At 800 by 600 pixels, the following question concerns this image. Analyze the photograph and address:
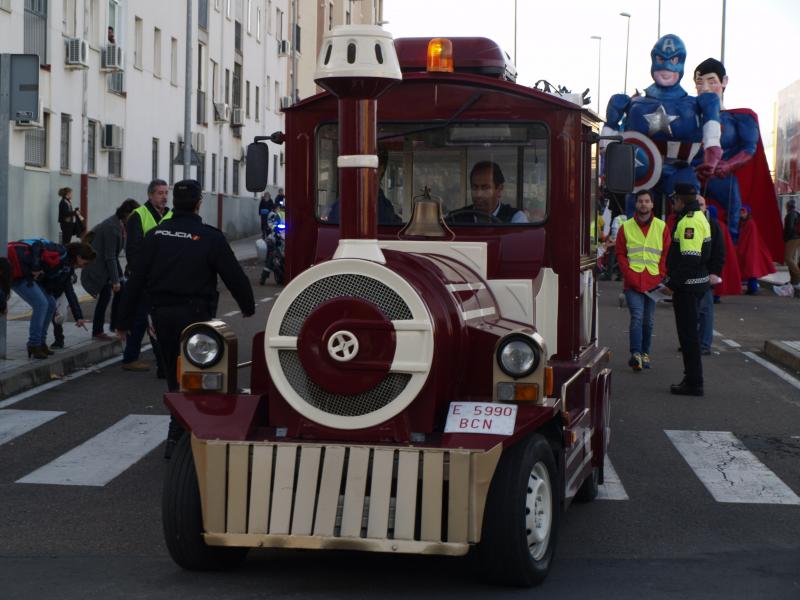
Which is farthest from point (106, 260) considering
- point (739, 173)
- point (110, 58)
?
point (110, 58)

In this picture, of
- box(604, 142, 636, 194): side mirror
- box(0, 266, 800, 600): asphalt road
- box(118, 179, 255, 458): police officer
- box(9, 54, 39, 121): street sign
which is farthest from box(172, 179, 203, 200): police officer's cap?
box(9, 54, 39, 121): street sign

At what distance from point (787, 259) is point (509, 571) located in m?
24.6

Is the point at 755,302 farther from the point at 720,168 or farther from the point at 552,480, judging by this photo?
the point at 552,480

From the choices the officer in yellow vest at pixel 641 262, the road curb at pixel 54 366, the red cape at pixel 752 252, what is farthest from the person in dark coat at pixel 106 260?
the red cape at pixel 752 252

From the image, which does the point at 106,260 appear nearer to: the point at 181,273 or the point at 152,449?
the point at 152,449

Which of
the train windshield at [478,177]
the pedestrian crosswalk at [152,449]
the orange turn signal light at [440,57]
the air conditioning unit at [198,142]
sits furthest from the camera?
the air conditioning unit at [198,142]

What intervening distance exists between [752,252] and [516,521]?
2255 cm

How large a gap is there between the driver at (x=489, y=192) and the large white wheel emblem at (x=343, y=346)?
1.86 metres

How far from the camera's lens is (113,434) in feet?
35.5

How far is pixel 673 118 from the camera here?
21906 millimetres

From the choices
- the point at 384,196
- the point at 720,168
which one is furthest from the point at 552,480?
the point at 720,168

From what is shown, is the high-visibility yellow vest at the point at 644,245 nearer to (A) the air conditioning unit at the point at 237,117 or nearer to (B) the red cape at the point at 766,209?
(B) the red cape at the point at 766,209

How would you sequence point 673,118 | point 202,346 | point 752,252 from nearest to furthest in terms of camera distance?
point 202,346
point 673,118
point 752,252

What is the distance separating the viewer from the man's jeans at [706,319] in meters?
15.8
